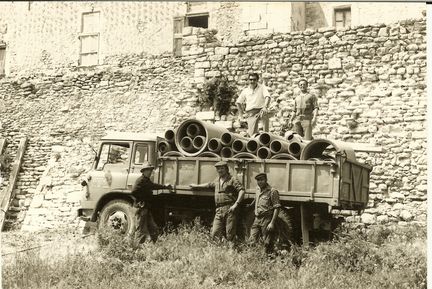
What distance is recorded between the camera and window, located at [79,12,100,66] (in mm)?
17375

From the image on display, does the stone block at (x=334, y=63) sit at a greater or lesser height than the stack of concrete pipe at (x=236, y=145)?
greater

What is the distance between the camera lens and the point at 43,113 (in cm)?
1479

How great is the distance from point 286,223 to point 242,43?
5.65 meters

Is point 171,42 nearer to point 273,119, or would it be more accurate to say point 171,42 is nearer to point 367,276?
point 273,119

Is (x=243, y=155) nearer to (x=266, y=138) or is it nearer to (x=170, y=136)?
(x=266, y=138)

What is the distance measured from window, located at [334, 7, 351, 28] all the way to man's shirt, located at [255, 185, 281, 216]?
10.3 metres

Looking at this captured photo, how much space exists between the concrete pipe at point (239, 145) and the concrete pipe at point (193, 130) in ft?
1.93

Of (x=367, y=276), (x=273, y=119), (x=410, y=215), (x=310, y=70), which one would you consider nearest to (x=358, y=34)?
(x=310, y=70)

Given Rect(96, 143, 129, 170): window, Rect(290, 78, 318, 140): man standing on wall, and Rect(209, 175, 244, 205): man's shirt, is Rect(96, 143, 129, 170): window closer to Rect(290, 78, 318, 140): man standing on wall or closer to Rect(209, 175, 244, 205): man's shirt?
Rect(209, 175, 244, 205): man's shirt

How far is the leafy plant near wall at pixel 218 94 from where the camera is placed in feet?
39.9

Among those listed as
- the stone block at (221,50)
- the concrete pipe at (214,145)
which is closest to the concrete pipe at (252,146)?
the concrete pipe at (214,145)

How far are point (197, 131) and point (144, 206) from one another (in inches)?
53.8

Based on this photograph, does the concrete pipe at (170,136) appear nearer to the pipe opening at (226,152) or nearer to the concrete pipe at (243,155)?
the pipe opening at (226,152)

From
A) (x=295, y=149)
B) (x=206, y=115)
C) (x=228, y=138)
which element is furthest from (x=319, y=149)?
(x=206, y=115)
